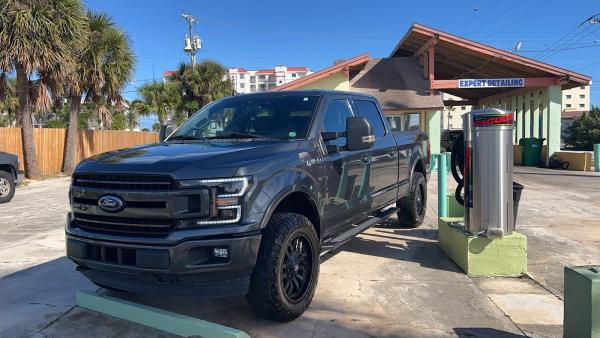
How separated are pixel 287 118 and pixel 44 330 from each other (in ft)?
9.01

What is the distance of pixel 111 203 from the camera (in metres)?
3.64

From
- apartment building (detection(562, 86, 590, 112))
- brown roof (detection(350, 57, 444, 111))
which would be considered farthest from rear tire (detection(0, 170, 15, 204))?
apartment building (detection(562, 86, 590, 112))

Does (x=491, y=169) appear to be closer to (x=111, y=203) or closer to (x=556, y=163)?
(x=111, y=203)

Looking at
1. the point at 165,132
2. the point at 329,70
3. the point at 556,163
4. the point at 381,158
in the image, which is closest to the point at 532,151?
the point at 556,163

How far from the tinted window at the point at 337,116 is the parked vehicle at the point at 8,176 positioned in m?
9.36

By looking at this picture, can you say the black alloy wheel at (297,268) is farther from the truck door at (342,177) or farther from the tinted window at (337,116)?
the tinted window at (337,116)

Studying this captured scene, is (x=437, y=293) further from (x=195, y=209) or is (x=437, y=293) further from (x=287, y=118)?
(x=195, y=209)

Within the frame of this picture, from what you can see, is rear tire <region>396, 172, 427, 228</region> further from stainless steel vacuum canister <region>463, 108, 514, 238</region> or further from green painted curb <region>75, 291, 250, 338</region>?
green painted curb <region>75, 291, 250, 338</region>

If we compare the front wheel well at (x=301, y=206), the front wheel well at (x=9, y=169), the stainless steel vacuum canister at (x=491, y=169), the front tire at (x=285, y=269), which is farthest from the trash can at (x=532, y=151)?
the front tire at (x=285, y=269)

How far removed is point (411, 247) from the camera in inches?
262

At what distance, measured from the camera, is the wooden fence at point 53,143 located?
17938mm

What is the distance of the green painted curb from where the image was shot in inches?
134

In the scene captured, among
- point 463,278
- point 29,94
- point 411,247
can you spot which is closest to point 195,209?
point 463,278

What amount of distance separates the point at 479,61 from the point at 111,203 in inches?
758
